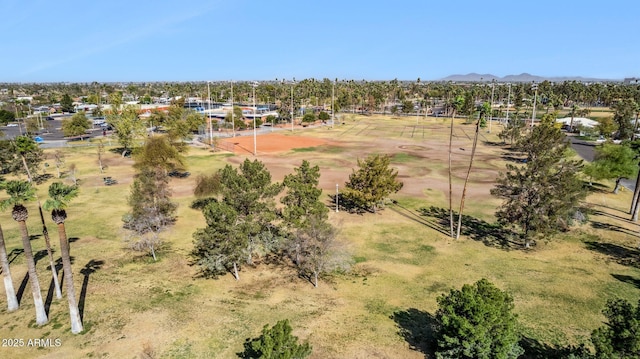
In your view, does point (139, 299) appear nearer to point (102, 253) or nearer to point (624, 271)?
point (102, 253)

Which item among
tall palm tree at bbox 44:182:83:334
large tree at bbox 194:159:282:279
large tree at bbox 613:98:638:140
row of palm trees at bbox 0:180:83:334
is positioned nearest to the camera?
tall palm tree at bbox 44:182:83:334

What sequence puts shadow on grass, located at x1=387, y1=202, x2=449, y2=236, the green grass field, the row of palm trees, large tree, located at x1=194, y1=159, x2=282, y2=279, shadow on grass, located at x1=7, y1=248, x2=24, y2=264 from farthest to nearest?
shadow on grass, located at x1=387, y1=202, x2=449, y2=236 → shadow on grass, located at x1=7, y1=248, x2=24, y2=264 → large tree, located at x1=194, y1=159, x2=282, y2=279 → the green grass field → the row of palm trees

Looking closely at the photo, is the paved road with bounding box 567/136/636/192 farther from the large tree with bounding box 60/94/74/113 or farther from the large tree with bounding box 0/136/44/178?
the large tree with bounding box 60/94/74/113

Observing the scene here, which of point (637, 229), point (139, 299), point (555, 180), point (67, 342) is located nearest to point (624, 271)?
point (555, 180)

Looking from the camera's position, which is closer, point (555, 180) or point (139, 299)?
point (139, 299)

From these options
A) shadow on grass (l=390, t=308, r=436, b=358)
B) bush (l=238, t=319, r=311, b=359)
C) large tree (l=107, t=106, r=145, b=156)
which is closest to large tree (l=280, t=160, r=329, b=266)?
shadow on grass (l=390, t=308, r=436, b=358)

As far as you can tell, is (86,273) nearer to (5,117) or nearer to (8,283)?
(8,283)

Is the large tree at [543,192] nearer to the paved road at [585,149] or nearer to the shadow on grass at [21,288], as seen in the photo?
the paved road at [585,149]
